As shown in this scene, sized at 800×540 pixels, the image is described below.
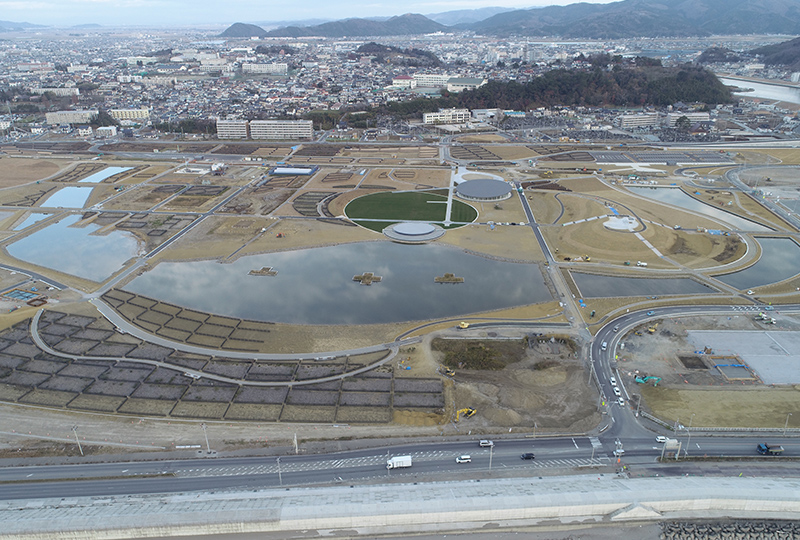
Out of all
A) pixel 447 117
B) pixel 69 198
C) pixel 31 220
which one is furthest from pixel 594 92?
pixel 31 220

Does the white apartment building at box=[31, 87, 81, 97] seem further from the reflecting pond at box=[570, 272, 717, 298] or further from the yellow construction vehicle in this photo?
the yellow construction vehicle

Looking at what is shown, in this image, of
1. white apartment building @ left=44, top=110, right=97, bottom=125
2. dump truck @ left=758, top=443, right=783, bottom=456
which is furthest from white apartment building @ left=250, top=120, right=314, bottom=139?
dump truck @ left=758, top=443, right=783, bottom=456

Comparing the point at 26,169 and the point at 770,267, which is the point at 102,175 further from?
the point at 770,267

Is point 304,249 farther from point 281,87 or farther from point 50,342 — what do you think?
point 281,87

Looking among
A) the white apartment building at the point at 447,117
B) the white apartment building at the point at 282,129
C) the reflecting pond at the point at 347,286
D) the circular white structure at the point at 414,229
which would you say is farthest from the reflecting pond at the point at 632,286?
the white apartment building at the point at 447,117

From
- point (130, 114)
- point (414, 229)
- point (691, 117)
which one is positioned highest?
point (691, 117)

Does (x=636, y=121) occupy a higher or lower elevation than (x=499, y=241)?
higher

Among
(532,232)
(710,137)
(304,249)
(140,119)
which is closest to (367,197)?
(304,249)
